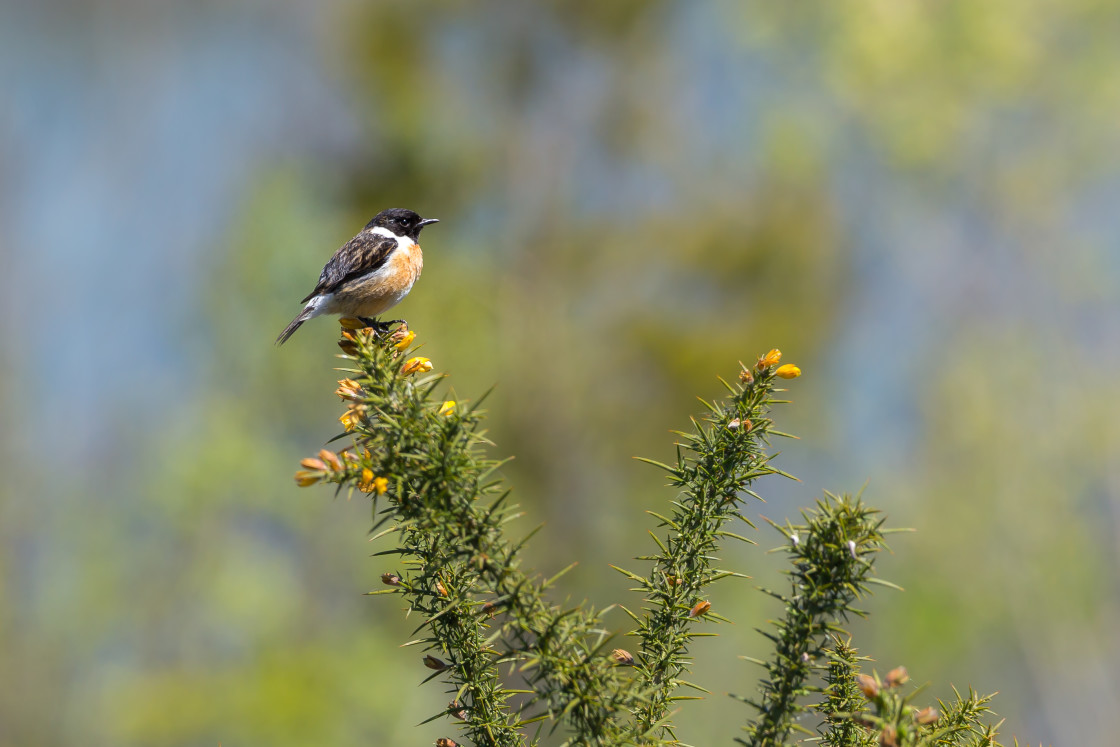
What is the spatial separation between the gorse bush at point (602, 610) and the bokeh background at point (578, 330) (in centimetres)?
1077

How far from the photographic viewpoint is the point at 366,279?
4590 millimetres

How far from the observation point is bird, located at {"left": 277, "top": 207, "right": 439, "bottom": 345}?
4.57 metres

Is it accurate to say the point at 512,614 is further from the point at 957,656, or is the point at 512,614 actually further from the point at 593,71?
the point at 957,656

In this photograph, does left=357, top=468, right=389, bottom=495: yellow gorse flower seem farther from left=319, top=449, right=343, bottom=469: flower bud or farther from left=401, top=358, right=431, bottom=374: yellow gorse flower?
left=401, top=358, right=431, bottom=374: yellow gorse flower

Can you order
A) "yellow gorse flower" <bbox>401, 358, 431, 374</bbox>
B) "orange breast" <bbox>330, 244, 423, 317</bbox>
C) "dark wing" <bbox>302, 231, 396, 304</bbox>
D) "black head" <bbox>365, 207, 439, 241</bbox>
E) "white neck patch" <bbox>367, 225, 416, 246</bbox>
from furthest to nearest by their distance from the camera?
"black head" <bbox>365, 207, 439, 241</bbox>
"white neck patch" <bbox>367, 225, 416, 246</bbox>
"dark wing" <bbox>302, 231, 396, 304</bbox>
"orange breast" <bbox>330, 244, 423, 317</bbox>
"yellow gorse flower" <bbox>401, 358, 431, 374</bbox>

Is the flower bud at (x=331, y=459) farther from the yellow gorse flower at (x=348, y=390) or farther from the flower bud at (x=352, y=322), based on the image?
the flower bud at (x=352, y=322)

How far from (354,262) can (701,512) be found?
3.30m

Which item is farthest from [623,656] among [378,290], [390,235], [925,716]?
[390,235]

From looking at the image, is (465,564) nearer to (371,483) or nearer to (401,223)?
(371,483)

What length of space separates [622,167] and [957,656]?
13261 mm

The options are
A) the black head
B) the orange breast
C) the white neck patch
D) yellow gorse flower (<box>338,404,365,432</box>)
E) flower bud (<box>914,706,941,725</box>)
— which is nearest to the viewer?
flower bud (<box>914,706,941,725</box>)

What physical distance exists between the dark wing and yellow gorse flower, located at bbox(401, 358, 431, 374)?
9.20ft

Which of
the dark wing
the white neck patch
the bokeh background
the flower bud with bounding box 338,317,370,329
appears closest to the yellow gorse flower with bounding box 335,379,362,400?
the flower bud with bounding box 338,317,370,329

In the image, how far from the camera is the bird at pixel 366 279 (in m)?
4.57
